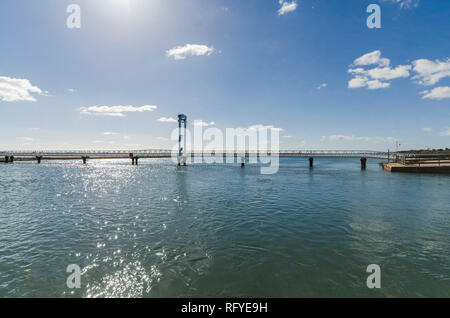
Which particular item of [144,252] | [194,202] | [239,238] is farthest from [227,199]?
[144,252]

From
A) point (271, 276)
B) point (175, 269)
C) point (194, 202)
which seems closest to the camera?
point (271, 276)

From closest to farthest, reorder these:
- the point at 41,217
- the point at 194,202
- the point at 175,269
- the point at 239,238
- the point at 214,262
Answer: the point at 175,269
the point at 214,262
the point at 239,238
the point at 41,217
the point at 194,202

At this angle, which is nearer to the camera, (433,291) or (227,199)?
(433,291)

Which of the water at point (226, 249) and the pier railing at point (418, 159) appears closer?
the water at point (226, 249)

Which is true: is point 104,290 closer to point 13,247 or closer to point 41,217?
point 13,247

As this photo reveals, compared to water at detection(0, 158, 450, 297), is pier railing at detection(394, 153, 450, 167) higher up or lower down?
higher up

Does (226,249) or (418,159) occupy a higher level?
(418,159)

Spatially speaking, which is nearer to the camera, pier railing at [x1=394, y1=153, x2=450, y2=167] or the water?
the water

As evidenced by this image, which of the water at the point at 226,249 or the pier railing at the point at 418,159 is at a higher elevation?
the pier railing at the point at 418,159

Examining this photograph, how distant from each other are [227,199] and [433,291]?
491 inches

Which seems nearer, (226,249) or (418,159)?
(226,249)
